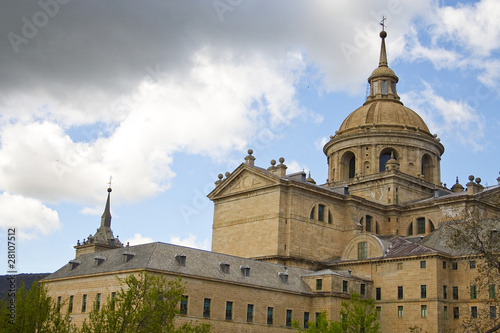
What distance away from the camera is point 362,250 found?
199 ft

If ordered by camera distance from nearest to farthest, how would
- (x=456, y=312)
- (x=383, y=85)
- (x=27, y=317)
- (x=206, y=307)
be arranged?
(x=27, y=317)
(x=206, y=307)
(x=456, y=312)
(x=383, y=85)

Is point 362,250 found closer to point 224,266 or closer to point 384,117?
point 224,266

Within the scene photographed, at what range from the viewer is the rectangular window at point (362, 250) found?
6016 cm

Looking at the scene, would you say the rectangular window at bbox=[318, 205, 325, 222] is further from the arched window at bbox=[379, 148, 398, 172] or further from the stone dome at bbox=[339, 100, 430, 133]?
the stone dome at bbox=[339, 100, 430, 133]

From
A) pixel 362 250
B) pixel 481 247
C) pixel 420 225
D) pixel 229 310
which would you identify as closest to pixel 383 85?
pixel 420 225

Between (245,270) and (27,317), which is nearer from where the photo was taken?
(27,317)

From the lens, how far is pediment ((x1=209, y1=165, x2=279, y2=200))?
213 ft

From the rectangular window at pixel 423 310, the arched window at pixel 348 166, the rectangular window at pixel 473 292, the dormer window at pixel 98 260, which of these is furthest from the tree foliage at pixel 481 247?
the arched window at pixel 348 166

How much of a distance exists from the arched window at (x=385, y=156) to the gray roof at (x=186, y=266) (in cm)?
2284

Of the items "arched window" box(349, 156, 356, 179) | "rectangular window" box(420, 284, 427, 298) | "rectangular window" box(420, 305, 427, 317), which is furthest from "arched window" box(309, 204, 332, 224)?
"rectangular window" box(420, 305, 427, 317)

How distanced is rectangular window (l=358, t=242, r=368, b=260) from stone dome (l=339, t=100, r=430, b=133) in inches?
838

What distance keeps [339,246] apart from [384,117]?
20.1 metres

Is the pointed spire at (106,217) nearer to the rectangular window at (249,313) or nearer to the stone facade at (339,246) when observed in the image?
the stone facade at (339,246)

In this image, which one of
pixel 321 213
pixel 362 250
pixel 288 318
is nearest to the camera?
pixel 288 318
